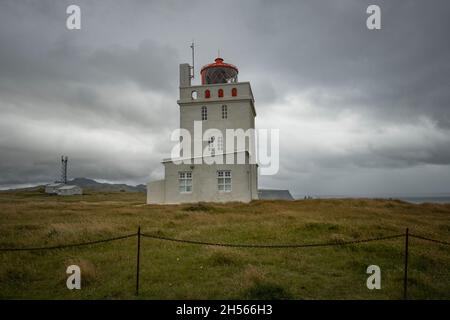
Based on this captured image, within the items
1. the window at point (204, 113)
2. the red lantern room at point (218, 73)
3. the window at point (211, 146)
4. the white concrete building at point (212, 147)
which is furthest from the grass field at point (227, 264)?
the red lantern room at point (218, 73)

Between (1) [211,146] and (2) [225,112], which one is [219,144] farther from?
(2) [225,112]

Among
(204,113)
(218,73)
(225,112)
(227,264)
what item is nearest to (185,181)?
(204,113)

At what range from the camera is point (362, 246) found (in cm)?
1066

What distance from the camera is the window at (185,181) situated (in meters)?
26.4

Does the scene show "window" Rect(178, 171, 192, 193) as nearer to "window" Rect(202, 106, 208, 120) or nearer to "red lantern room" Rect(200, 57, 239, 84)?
"window" Rect(202, 106, 208, 120)

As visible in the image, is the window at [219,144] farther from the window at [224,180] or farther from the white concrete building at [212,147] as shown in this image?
the window at [224,180]

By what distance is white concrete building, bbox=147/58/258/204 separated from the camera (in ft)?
85.2

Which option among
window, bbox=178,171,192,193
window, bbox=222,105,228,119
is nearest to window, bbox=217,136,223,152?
window, bbox=222,105,228,119

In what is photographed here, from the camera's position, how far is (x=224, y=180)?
85.6 ft

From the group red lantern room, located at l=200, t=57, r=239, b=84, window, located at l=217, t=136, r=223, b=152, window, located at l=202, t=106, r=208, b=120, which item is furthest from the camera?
red lantern room, located at l=200, t=57, r=239, b=84

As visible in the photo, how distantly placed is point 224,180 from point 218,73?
38.6 feet
